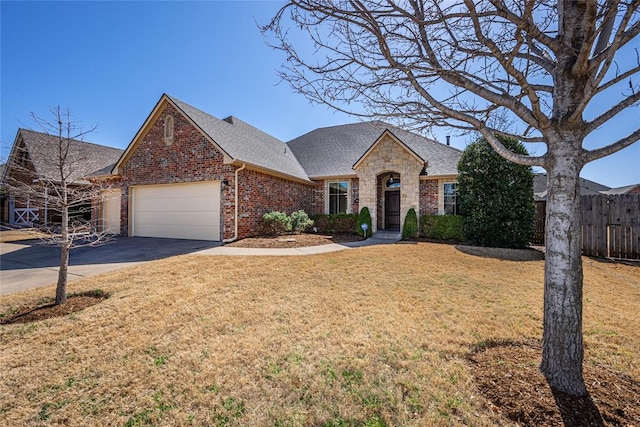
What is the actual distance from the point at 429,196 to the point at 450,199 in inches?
39.0

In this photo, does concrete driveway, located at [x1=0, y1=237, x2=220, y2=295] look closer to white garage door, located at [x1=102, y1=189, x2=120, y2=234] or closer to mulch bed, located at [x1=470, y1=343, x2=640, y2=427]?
white garage door, located at [x1=102, y1=189, x2=120, y2=234]

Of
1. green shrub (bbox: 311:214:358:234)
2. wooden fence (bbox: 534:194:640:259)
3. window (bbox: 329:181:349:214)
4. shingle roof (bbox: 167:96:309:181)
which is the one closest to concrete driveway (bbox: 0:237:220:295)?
shingle roof (bbox: 167:96:309:181)

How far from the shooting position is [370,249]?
30.0 feet

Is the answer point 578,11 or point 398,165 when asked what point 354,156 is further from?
point 578,11

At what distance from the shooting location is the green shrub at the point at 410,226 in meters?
12.3

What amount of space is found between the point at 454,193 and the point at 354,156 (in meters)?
6.20

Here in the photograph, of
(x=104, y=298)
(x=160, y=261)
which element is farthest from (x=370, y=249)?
(x=104, y=298)

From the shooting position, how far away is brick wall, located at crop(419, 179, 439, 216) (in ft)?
43.4

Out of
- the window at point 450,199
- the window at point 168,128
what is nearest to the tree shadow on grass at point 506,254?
the window at point 450,199

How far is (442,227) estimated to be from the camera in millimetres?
11914

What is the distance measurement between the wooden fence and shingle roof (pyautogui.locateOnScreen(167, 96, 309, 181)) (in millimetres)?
12264

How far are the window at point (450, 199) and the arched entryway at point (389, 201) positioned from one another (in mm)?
2455

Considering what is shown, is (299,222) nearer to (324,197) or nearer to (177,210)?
(324,197)

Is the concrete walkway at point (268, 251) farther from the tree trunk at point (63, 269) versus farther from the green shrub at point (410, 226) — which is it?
the green shrub at point (410, 226)
